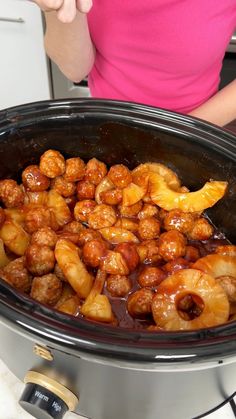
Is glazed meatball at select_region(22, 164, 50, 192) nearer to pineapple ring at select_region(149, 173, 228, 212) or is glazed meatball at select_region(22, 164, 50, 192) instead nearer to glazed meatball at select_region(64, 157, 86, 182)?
glazed meatball at select_region(64, 157, 86, 182)

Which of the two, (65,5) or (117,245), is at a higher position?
(65,5)

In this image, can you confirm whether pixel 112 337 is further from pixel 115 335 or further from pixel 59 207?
pixel 59 207

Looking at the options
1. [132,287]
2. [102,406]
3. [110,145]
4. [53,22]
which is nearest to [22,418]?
[102,406]

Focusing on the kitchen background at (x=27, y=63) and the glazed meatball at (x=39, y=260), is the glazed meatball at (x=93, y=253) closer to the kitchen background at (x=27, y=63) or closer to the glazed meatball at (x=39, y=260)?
the glazed meatball at (x=39, y=260)

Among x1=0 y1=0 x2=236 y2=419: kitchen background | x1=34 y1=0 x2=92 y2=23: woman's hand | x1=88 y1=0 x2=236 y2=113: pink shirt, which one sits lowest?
x1=0 y1=0 x2=236 y2=419: kitchen background

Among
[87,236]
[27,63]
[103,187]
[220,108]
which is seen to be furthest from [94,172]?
[27,63]

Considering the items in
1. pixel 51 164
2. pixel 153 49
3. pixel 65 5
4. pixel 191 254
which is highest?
pixel 65 5

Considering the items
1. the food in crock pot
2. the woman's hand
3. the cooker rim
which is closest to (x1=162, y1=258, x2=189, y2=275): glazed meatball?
the food in crock pot
